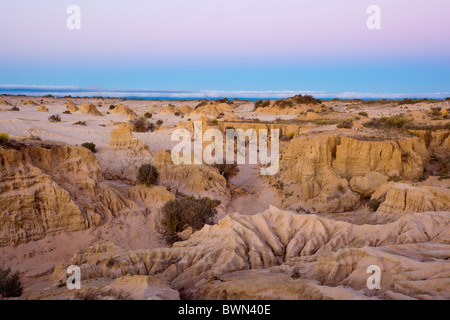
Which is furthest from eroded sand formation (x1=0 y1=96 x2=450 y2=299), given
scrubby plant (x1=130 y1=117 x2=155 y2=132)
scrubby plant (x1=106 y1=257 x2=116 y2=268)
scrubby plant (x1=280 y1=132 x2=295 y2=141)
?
scrubby plant (x1=130 y1=117 x2=155 y2=132)

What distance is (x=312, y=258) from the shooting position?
7.53 metres

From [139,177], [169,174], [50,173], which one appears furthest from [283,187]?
[50,173]

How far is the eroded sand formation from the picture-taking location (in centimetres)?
611

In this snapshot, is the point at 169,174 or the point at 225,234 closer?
the point at 225,234

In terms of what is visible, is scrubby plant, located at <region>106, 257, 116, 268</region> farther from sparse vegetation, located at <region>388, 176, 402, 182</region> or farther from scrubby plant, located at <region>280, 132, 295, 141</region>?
scrubby plant, located at <region>280, 132, 295, 141</region>

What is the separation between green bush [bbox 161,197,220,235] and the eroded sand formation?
674 millimetres

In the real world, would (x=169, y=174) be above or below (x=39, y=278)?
above

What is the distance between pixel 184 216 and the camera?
11.9 m

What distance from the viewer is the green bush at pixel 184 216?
11578 mm

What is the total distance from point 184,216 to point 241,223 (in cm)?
322

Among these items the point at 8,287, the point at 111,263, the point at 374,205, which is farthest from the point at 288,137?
the point at 8,287

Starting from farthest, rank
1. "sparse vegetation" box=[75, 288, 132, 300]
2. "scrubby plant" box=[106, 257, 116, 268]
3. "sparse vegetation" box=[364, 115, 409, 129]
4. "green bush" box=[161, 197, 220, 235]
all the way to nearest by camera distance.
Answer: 1. "sparse vegetation" box=[364, 115, 409, 129]
2. "green bush" box=[161, 197, 220, 235]
3. "scrubby plant" box=[106, 257, 116, 268]
4. "sparse vegetation" box=[75, 288, 132, 300]
